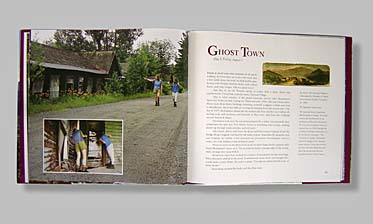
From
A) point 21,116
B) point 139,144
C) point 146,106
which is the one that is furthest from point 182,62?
point 21,116

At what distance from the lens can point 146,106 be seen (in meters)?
1.03

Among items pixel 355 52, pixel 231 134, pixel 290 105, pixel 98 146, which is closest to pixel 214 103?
pixel 231 134

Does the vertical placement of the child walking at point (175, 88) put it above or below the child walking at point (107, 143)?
above

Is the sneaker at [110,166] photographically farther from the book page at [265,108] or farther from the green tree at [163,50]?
the green tree at [163,50]

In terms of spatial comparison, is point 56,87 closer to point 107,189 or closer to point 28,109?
point 28,109

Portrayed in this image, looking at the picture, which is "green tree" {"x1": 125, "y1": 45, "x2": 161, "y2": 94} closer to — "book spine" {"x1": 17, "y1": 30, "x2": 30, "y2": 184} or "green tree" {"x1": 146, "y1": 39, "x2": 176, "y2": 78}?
"green tree" {"x1": 146, "y1": 39, "x2": 176, "y2": 78}

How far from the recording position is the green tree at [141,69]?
101 cm

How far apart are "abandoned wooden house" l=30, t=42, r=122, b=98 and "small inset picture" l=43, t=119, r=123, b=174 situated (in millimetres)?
94

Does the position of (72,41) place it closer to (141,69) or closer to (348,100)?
(141,69)

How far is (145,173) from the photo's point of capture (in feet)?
3.33

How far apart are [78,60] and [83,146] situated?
25 cm

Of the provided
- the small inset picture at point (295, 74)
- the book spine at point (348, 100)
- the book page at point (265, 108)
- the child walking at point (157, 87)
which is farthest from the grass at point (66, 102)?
the book spine at point (348, 100)

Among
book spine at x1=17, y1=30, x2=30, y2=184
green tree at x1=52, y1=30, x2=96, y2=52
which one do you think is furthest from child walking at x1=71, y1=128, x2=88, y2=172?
green tree at x1=52, y1=30, x2=96, y2=52

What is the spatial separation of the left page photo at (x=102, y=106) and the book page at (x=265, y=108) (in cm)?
6
